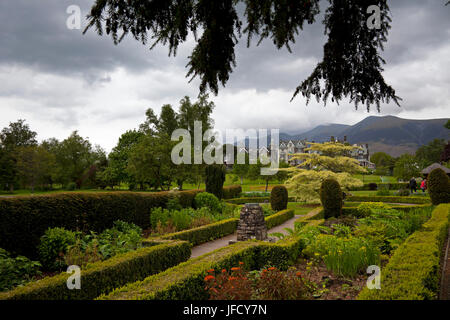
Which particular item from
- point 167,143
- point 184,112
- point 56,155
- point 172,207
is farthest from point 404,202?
point 56,155

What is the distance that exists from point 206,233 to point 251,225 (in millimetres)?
1586

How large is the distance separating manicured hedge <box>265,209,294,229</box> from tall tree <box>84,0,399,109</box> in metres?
9.58

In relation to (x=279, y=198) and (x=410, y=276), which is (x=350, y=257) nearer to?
(x=410, y=276)

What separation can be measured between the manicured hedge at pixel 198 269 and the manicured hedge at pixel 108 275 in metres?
1.09

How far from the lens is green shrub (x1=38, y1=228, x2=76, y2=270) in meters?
6.15

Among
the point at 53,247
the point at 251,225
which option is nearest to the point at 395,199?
the point at 251,225

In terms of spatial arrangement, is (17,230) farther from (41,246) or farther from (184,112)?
(184,112)

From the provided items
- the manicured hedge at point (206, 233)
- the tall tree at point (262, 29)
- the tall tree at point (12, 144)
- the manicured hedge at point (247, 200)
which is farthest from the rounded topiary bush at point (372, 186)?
the tall tree at point (12, 144)

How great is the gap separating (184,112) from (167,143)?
1050 centimetres

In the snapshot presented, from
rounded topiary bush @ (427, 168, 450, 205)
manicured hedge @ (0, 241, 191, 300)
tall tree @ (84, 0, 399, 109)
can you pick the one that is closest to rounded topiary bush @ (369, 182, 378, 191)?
rounded topiary bush @ (427, 168, 450, 205)

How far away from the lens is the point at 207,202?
1417 cm

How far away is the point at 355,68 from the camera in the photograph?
335cm

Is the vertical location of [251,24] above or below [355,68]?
above
